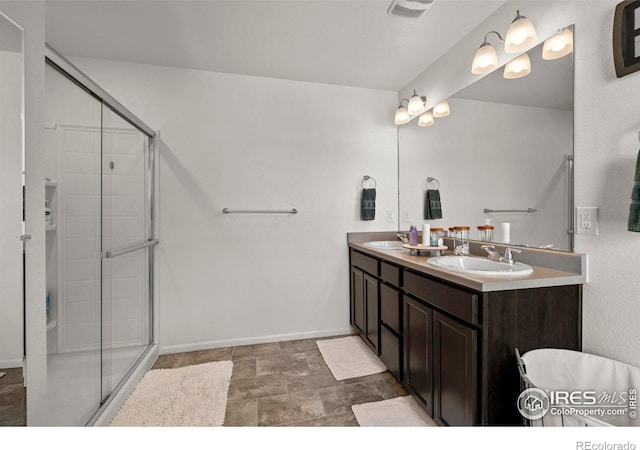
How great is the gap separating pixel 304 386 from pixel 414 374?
720 millimetres

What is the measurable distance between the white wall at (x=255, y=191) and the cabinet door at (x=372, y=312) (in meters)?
0.45

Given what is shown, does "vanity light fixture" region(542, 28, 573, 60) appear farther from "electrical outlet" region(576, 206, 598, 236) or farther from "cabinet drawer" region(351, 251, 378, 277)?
"cabinet drawer" region(351, 251, 378, 277)

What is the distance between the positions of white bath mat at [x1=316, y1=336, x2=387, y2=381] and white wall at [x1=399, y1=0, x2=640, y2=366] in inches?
50.1

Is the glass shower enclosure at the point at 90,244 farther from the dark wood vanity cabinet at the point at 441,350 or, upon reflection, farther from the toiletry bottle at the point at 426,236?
the toiletry bottle at the point at 426,236

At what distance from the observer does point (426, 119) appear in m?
2.40

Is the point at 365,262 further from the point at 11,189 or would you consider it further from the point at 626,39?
the point at 11,189

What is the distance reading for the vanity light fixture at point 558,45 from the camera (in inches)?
52.4

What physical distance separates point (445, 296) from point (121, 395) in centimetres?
191

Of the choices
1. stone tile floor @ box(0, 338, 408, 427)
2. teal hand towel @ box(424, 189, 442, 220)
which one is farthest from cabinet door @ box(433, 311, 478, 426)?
teal hand towel @ box(424, 189, 442, 220)

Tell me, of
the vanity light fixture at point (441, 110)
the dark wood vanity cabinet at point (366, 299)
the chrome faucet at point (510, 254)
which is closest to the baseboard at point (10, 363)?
the dark wood vanity cabinet at point (366, 299)

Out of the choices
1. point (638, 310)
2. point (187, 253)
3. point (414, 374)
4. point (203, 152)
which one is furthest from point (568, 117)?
point (187, 253)

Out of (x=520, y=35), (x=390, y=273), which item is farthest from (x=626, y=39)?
(x=390, y=273)

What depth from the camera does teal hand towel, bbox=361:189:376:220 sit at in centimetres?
264

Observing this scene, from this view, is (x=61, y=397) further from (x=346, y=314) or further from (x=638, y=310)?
(x=638, y=310)
